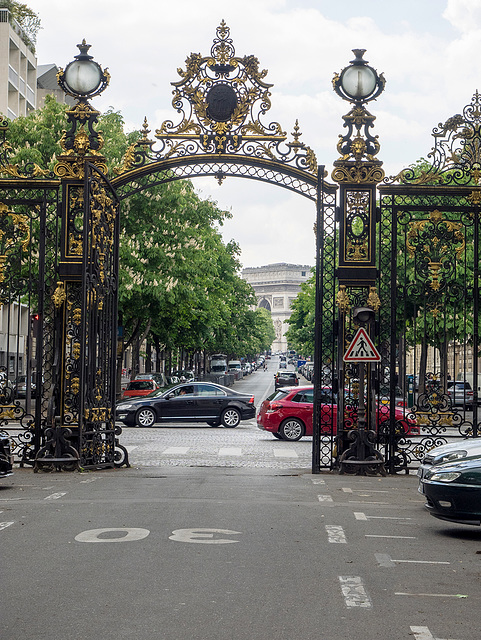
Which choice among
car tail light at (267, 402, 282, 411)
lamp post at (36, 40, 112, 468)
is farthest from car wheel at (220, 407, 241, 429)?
lamp post at (36, 40, 112, 468)

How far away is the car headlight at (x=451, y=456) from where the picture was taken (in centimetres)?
1047

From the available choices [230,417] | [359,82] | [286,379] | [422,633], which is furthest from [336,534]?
[286,379]

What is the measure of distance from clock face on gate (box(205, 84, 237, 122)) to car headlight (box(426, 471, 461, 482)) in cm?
844

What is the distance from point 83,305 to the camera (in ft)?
50.4

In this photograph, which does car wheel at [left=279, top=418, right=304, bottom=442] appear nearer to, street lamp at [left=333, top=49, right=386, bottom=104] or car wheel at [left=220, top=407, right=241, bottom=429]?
car wheel at [left=220, top=407, right=241, bottom=429]

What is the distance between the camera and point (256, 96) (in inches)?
647

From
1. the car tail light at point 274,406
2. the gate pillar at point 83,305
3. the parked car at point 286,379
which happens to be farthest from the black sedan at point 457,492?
the parked car at point 286,379

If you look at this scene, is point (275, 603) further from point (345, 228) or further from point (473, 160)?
point (473, 160)

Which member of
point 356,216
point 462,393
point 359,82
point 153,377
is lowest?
point 462,393

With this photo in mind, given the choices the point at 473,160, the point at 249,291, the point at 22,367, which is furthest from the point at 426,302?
the point at 249,291

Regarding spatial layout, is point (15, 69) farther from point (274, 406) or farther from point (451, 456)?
point (451, 456)

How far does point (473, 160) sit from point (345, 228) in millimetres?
2602

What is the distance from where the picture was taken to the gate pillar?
15.9m

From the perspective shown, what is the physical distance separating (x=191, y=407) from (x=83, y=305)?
59.8ft
